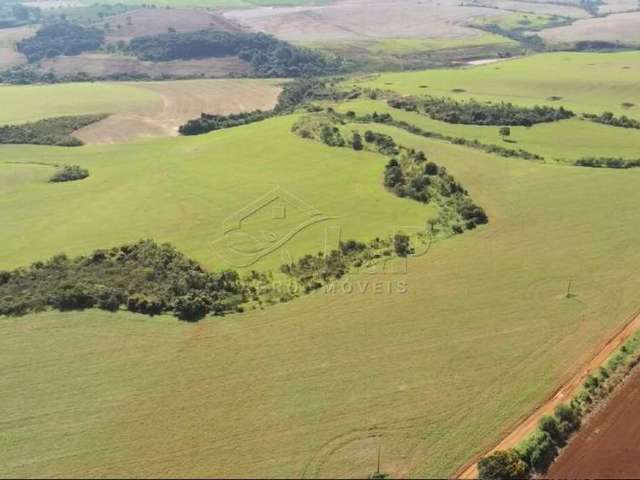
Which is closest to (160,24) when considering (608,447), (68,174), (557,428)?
(68,174)

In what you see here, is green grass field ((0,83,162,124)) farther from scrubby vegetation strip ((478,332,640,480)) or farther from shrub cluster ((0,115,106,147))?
scrubby vegetation strip ((478,332,640,480))

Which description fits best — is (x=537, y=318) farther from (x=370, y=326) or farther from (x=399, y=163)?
(x=399, y=163)

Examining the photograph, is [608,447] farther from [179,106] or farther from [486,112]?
[179,106]

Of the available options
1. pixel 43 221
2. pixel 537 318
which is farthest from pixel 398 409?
pixel 43 221

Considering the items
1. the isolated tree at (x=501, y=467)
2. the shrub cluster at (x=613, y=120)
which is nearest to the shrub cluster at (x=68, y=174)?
the isolated tree at (x=501, y=467)

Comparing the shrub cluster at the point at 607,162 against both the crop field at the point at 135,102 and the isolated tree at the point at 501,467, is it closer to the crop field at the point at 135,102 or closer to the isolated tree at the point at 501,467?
the isolated tree at the point at 501,467

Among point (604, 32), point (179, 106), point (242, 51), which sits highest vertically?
point (604, 32)
